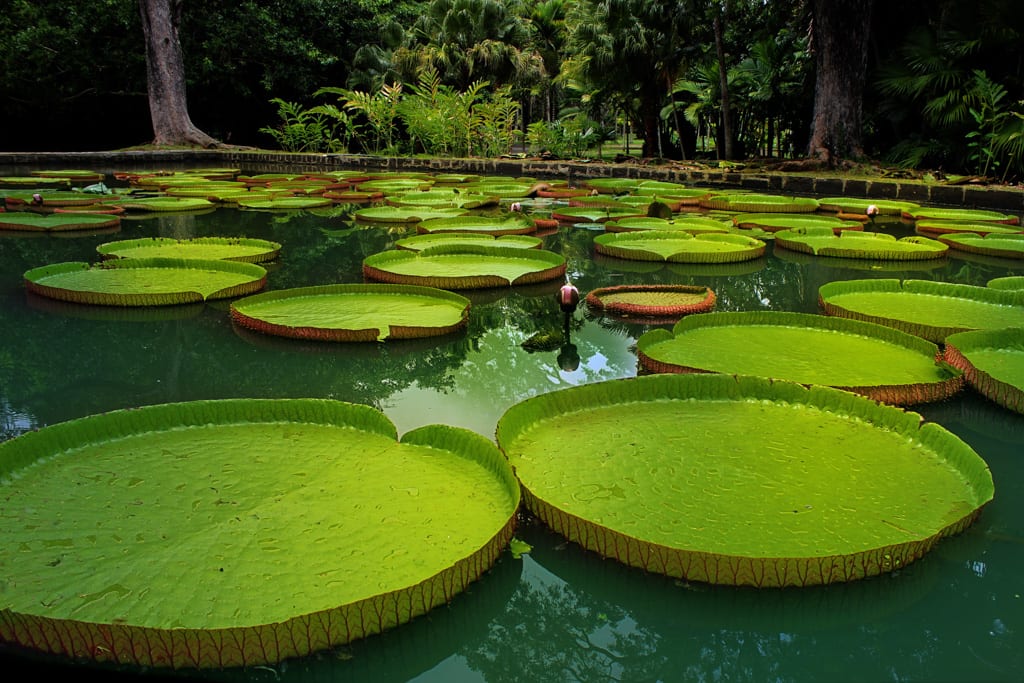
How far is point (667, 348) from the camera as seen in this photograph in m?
2.69

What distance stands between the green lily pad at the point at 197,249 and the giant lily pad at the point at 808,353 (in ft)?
8.73

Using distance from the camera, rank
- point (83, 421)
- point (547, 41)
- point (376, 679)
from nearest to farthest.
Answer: point (376, 679), point (83, 421), point (547, 41)

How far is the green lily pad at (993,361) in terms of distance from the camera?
228 centimetres

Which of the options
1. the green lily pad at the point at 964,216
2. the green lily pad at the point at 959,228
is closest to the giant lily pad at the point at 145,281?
the green lily pad at the point at 959,228

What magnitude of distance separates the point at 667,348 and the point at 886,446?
93 cm

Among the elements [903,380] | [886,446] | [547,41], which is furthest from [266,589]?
[547,41]

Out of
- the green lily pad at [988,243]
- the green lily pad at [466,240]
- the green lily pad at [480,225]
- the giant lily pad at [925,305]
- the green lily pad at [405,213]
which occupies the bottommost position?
the giant lily pad at [925,305]

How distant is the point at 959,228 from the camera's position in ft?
17.4

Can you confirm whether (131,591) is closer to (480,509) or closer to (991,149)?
(480,509)

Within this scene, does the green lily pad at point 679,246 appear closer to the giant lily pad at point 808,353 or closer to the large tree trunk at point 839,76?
the giant lily pad at point 808,353

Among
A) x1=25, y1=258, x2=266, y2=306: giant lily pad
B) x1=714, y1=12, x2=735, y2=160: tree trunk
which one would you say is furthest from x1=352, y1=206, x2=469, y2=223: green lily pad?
x1=714, y1=12, x2=735, y2=160: tree trunk

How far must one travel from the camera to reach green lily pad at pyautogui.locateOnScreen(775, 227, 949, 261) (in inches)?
180

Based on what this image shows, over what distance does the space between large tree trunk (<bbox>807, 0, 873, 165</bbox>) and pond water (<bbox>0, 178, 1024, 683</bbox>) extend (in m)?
4.99

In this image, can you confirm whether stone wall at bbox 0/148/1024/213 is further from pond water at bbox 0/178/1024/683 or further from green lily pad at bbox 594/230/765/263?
green lily pad at bbox 594/230/765/263
